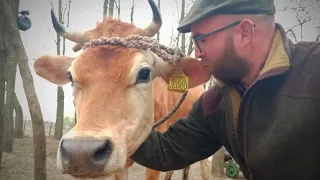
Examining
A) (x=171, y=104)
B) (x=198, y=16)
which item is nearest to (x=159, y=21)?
→ (x=198, y=16)

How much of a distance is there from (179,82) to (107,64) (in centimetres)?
99

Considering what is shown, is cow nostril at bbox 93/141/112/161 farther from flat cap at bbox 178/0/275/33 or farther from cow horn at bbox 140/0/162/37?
flat cap at bbox 178/0/275/33

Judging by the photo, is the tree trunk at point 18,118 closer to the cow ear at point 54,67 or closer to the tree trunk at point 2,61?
the tree trunk at point 2,61

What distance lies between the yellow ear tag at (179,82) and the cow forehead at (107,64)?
681 mm

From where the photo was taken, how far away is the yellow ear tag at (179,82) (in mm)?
3111

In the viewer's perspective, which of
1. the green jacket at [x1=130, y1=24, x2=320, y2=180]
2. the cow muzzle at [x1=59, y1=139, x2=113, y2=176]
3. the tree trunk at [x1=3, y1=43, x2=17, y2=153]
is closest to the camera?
the cow muzzle at [x1=59, y1=139, x2=113, y2=176]

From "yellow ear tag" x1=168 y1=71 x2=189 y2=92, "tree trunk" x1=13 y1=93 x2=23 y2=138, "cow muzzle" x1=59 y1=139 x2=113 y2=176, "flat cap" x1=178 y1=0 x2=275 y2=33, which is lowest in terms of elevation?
"tree trunk" x1=13 y1=93 x2=23 y2=138

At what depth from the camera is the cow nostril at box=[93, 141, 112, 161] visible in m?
1.90

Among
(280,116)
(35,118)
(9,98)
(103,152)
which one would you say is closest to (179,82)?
(280,116)

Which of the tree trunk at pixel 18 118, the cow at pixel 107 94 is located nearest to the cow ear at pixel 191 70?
the cow at pixel 107 94

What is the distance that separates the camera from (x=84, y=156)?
186 centimetres

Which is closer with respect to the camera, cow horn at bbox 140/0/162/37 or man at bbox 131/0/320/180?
man at bbox 131/0/320/180

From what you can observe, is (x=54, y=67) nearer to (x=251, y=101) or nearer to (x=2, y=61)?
(x=251, y=101)

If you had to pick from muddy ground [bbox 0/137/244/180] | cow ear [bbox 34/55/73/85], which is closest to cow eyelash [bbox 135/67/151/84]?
cow ear [bbox 34/55/73/85]
